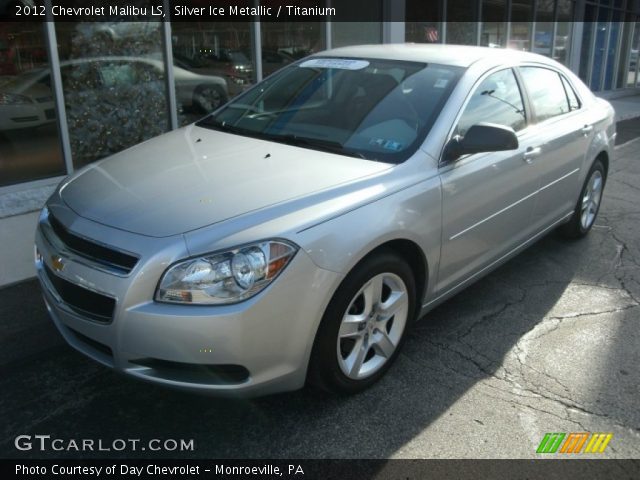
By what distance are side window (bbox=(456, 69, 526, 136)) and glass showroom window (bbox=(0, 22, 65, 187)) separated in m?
4.02

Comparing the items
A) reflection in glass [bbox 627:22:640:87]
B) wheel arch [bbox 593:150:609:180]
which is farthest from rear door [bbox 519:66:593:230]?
reflection in glass [bbox 627:22:640:87]

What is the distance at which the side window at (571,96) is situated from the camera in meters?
4.83

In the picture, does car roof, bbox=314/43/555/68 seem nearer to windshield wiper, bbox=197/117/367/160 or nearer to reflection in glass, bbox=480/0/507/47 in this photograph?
windshield wiper, bbox=197/117/367/160

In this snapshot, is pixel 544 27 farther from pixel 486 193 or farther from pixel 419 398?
pixel 419 398

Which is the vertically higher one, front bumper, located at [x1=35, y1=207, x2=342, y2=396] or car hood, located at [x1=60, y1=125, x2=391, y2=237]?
car hood, located at [x1=60, y1=125, x2=391, y2=237]

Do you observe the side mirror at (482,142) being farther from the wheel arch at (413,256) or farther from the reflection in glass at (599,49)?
the reflection in glass at (599,49)

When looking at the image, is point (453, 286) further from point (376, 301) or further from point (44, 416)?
point (44, 416)

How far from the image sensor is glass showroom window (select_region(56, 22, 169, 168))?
5.84m

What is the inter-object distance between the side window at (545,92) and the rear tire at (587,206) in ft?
2.52

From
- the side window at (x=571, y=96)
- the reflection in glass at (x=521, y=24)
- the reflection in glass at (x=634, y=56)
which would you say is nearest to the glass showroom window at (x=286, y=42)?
the side window at (x=571, y=96)

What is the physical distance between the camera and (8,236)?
4.53m

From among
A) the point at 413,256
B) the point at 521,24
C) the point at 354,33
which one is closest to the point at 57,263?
the point at 413,256

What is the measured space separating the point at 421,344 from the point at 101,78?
448 centimetres

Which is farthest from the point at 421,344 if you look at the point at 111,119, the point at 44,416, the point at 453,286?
the point at 111,119
